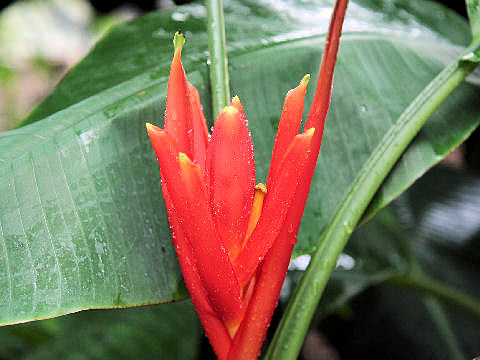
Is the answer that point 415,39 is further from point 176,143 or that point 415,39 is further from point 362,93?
point 176,143

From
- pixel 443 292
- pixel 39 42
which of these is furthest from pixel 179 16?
pixel 39 42

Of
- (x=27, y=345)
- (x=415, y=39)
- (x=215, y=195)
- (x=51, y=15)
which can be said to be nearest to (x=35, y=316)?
(x=215, y=195)

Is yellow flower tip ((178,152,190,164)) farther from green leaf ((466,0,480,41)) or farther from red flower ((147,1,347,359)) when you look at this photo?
green leaf ((466,0,480,41))

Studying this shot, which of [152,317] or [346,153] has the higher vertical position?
[346,153]

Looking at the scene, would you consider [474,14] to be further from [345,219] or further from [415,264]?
[415,264]

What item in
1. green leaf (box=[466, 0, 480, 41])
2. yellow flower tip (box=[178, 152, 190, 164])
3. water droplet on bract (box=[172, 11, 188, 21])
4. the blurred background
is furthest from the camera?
the blurred background

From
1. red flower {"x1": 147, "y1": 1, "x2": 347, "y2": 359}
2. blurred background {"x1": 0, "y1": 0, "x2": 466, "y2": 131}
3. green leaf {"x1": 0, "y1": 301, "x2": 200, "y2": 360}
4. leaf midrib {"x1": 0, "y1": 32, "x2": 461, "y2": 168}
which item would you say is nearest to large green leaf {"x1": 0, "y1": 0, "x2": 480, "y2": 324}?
leaf midrib {"x1": 0, "y1": 32, "x2": 461, "y2": 168}

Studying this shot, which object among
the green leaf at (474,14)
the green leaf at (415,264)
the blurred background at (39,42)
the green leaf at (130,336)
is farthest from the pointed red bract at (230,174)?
the blurred background at (39,42)
